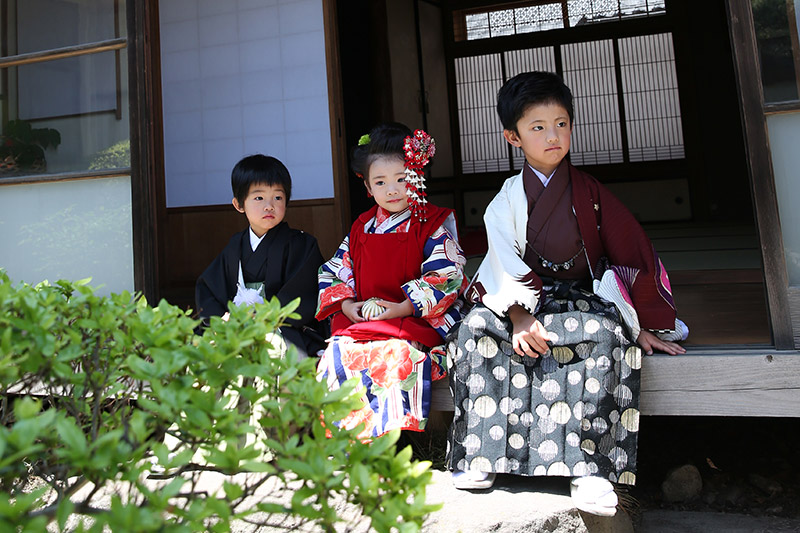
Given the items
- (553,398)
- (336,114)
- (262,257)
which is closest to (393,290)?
(262,257)

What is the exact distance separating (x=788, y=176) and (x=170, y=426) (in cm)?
213

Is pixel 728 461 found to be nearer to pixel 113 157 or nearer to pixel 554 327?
pixel 554 327

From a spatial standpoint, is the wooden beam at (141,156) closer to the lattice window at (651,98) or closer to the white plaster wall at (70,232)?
the white plaster wall at (70,232)

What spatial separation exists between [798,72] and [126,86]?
278cm

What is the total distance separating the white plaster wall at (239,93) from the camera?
4645 mm

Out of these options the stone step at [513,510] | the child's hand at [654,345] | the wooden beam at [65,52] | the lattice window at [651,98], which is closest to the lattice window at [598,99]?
the lattice window at [651,98]

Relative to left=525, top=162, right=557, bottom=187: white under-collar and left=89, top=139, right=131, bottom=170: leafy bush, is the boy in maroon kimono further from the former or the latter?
left=89, top=139, right=131, bottom=170: leafy bush

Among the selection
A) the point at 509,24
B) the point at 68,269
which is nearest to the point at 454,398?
the point at 68,269

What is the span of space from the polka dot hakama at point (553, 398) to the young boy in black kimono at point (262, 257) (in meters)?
0.85

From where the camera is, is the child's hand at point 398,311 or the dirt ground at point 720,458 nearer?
the child's hand at point 398,311

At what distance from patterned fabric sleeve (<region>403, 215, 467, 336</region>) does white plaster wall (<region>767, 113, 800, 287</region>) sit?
3.72 feet

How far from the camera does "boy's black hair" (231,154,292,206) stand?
9.55 ft

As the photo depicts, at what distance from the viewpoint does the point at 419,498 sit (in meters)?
1.10

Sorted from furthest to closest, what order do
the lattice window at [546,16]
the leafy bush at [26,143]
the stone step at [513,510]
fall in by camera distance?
the lattice window at [546,16] → the leafy bush at [26,143] → the stone step at [513,510]
